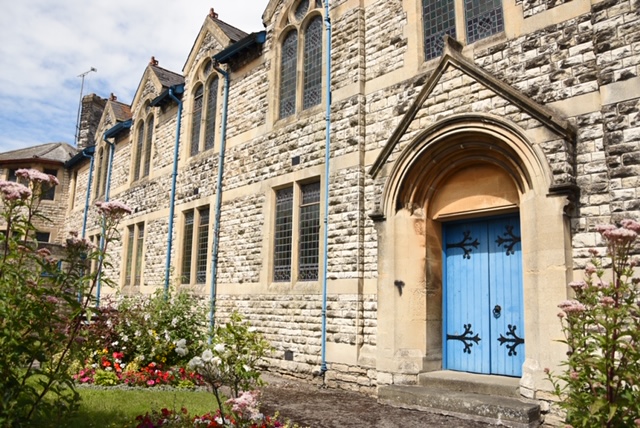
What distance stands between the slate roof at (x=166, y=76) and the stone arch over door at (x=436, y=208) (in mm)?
12560

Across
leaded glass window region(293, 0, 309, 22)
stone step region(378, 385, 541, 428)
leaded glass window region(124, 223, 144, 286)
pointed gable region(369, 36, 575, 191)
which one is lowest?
stone step region(378, 385, 541, 428)

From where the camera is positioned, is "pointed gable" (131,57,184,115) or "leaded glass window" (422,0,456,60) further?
"pointed gable" (131,57,184,115)

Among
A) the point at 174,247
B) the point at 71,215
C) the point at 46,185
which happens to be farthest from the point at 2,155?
the point at 46,185

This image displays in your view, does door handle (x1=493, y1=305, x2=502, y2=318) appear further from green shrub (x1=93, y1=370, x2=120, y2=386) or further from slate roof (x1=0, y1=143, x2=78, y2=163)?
slate roof (x1=0, y1=143, x2=78, y2=163)

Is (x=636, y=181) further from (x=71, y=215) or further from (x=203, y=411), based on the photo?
(x=71, y=215)

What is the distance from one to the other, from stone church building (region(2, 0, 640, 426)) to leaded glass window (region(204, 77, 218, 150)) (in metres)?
0.55

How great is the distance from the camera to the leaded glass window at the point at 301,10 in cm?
1201

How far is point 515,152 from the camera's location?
7.21 meters

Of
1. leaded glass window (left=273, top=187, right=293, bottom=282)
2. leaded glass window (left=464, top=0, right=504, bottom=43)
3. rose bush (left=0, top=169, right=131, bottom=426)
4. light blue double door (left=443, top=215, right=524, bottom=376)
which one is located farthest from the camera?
leaded glass window (left=273, top=187, right=293, bottom=282)

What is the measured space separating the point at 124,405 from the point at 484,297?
5.34m

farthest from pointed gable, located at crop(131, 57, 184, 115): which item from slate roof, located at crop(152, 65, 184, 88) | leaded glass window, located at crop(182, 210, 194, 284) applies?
leaded glass window, located at crop(182, 210, 194, 284)

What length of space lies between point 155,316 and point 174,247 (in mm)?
4822

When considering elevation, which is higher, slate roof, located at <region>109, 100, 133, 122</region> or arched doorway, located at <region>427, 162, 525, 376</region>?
slate roof, located at <region>109, 100, 133, 122</region>

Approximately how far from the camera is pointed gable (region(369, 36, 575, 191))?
671cm
